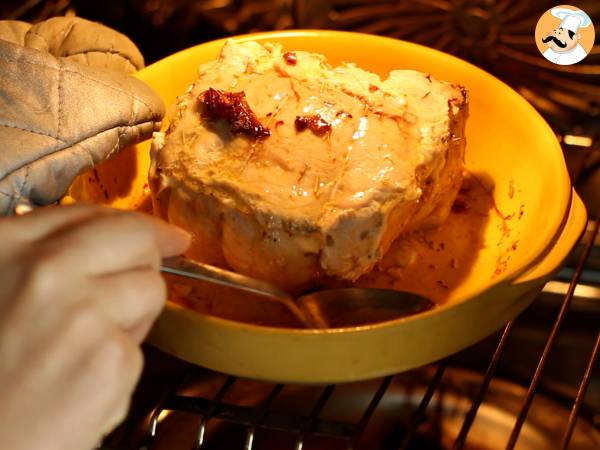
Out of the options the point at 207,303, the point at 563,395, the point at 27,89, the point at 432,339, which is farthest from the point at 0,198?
the point at 563,395

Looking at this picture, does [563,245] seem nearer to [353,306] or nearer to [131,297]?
[353,306]

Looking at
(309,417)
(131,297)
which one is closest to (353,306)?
(309,417)

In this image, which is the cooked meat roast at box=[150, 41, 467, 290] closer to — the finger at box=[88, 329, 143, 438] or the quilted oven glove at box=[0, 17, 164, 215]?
the quilted oven glove at box=[0, 17, 164, 215]

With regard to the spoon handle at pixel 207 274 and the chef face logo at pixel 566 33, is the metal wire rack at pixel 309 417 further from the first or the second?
the chef face logo at pixel 566 33

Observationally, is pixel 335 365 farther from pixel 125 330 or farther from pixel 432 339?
pixel 125 330

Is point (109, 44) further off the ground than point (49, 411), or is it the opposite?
point (109, 44)

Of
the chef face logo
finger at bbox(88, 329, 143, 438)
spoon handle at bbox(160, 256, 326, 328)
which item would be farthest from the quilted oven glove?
the chef face logo
